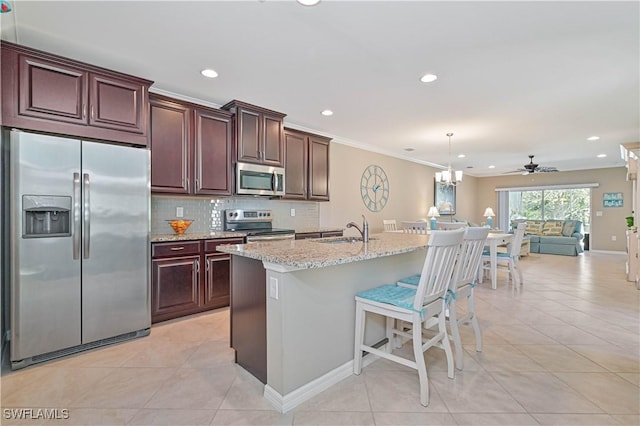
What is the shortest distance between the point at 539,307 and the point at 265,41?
159 inches

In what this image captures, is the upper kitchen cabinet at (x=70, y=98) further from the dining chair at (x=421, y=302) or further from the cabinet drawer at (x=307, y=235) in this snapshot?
the dining chair at (x=421, y=302)

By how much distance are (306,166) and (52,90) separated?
9.54 ft

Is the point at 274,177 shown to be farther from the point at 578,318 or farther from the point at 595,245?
the point at 595,245

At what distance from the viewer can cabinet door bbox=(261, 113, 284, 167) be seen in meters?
3.85

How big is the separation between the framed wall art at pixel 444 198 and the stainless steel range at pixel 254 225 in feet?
18.3

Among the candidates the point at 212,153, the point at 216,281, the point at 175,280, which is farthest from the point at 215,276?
the point at 212,153

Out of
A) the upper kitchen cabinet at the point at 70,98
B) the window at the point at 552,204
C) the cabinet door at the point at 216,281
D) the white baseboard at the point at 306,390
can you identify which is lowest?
the white baseboard at the point at 306,390

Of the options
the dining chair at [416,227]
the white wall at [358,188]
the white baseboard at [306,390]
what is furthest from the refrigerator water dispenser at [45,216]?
the dining chair at [416,227]

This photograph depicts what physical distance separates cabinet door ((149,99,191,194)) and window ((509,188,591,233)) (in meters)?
10.6

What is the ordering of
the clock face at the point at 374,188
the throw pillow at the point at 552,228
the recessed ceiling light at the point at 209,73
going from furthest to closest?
the throw pillow at the point at 552,228
the clock face at the point at 374,188
the recessed ceiling light at the point at 209,73

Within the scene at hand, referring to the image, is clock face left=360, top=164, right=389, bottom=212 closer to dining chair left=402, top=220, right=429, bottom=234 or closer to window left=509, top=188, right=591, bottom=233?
dining chair left=402, top=220, right=429, bottom=234

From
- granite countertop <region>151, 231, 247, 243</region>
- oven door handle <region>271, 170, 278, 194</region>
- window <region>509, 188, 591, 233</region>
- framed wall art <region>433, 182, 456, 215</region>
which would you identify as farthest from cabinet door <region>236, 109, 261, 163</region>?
window <region>509, 188, 591, 233</region>

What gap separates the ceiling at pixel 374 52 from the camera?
1929 mm

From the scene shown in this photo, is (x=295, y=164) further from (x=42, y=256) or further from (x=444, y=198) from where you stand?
(x=444, y=198)
